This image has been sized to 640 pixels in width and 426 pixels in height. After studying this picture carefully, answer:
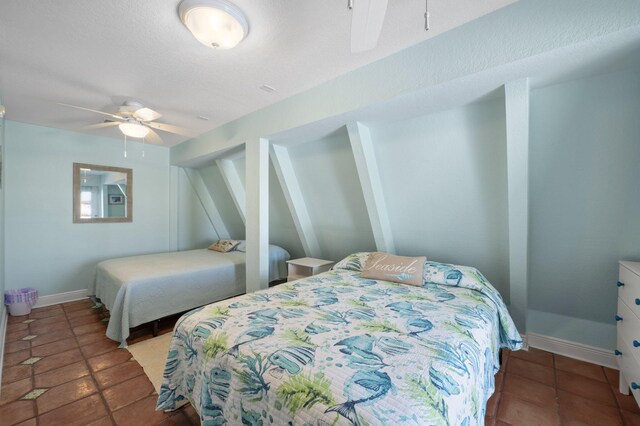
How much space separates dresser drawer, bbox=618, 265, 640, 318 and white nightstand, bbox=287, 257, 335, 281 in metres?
2.49

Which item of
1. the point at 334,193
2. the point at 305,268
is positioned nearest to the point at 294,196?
the point at 334,193

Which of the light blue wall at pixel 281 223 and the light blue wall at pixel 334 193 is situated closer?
the light blue wall at pixel 334 193

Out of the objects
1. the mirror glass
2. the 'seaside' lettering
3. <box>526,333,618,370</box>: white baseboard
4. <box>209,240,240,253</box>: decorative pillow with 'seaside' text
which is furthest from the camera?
<box>209,240,240,253</box>: decorative pillow with 'seaside' text

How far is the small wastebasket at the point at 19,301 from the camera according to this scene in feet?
10.5

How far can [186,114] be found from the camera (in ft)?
10.1

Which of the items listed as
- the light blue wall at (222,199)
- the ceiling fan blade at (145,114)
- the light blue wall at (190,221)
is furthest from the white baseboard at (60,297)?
the ceiling fan blade at (145,114)

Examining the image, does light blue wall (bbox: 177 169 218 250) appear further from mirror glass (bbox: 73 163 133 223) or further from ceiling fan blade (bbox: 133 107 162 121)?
ceiling fan blade (bbox: 133 107 162 121)

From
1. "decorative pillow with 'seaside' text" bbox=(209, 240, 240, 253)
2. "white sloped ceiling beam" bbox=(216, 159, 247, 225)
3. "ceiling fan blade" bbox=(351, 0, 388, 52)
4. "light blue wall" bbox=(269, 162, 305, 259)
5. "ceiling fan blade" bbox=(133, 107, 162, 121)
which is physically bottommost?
"decorative pillow with 'seaside' text" bbox=(209, 240, 240, 253)

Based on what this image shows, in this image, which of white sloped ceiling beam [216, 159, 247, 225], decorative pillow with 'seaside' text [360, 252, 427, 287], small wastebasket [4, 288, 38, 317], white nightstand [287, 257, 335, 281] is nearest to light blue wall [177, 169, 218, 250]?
white sloped ceiling beam [216, 159, 247, 225]

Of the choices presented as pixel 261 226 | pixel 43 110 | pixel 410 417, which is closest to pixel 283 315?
pixel 410 417

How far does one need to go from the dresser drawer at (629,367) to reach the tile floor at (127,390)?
0.66 ft

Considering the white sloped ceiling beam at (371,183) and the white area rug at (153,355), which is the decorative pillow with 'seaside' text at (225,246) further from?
the white sloped ceiling beam at (371,183)

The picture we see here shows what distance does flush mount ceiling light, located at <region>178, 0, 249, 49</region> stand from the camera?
56.9 inches

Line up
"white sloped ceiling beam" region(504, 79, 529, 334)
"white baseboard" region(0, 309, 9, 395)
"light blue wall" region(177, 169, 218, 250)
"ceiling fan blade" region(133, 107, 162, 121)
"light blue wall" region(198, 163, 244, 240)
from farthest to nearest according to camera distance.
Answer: "light blue wall" region(177, 169, 218, 250), "light blue wall" region(198, 163, 244, 240), "ceiling fan blade" region(133, 107, 162, 121), "white baseboard" region(0, 309, 9, 395), "white sloped ceiling beam" region(504, 79, 529, 334)
